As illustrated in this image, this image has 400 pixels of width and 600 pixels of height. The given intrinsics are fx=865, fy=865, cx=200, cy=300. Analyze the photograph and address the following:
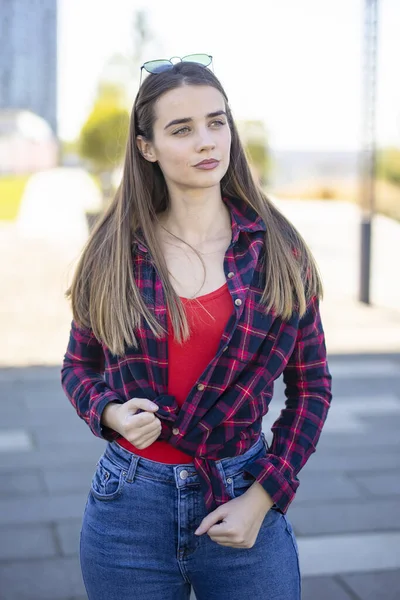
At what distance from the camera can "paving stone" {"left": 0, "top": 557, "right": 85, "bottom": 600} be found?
333cm

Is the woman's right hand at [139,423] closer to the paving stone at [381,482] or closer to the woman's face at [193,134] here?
the woman's face at [193,134]

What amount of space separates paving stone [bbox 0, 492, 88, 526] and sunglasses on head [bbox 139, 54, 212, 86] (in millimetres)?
2652

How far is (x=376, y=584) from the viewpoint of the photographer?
11.2ft

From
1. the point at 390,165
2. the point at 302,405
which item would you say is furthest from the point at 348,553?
the point at 390,165

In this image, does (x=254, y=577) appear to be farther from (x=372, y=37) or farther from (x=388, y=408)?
(x=372, y=37)

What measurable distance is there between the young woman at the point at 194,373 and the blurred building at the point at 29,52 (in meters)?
56.9

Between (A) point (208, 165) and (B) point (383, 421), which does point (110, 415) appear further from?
(B) point (383, 421)

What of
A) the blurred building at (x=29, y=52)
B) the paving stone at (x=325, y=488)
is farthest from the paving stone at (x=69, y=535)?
the blurred building at (x=29, y=52)

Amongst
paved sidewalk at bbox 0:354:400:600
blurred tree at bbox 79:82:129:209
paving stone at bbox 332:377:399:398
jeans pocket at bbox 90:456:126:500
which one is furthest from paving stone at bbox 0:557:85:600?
blurred tree at bbox 79:82:129:209

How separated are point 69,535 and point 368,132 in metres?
7.82

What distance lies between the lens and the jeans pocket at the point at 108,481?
70.6 inches

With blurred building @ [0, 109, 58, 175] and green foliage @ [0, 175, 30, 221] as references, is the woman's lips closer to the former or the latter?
green foliage @ [0, 175, 30, 221]

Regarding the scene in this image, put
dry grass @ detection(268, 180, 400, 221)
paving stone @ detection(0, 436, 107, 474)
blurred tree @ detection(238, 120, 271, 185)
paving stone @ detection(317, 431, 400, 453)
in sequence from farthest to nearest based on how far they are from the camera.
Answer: blurred tree @ detection(238, 120, 271, 185)
dry grass @ detection(268, 180, 400, 221)
paving stone @ detection(317, 431, 400, 453)
paving stone @ detection(0, 436, 107, 474)

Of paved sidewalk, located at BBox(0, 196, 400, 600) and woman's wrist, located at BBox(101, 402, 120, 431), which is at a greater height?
woman's wrist, located at BBox(101, 402, 120, 431)
